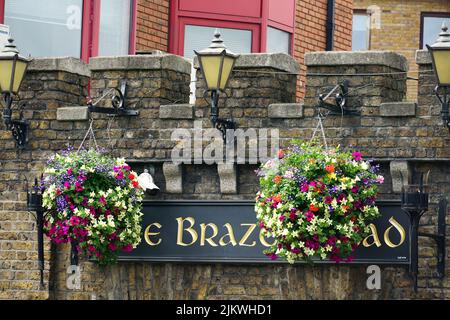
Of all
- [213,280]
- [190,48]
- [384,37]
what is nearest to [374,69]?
[213,280]

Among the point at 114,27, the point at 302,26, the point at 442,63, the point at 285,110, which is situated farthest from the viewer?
the point at 302,26

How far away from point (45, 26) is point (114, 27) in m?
1.06

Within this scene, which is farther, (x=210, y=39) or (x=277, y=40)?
(x=277, y=40)

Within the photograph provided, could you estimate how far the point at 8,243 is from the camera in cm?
1504

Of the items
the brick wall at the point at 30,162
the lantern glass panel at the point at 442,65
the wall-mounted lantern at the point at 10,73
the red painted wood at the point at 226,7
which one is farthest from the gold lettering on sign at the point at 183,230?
the red painted wood at the point at 226,7

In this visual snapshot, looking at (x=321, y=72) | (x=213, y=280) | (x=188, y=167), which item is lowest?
(x=213, y=280)

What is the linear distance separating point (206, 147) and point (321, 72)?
132 cm

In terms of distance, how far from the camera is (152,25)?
18.2 m

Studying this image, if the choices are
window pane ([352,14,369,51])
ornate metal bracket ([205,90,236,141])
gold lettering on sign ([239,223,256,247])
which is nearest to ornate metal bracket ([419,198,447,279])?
gold lettering on sign ([239,223,256,247])

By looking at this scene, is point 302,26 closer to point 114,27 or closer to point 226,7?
point 226,7

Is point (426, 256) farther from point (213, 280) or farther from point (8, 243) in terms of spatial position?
point (8, 243)

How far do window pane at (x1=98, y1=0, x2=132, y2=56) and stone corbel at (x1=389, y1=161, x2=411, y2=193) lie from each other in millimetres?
4931

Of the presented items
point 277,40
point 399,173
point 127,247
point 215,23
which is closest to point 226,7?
point 215,23

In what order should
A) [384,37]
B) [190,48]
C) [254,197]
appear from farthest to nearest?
1. [384,37]
2. [190,48]
3. [254,197]
